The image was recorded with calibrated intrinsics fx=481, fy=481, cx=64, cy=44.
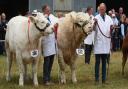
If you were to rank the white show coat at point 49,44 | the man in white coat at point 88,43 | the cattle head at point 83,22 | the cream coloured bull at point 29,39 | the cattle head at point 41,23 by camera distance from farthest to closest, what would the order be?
the man in white coat at point 88,43, the white show coat at point 49,44, the cattle head at point 83,22, the cream coloured bull at point 29,39, the cattle head at point 41,23

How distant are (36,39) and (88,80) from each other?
7.38 feet

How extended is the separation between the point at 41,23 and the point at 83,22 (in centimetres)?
114

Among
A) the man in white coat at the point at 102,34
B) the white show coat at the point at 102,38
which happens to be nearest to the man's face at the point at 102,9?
the man in white coat at the point at 102,34

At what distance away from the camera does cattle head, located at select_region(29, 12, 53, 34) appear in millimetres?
12094

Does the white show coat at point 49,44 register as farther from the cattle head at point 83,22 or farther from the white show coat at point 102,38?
the white show coat at point 102,38

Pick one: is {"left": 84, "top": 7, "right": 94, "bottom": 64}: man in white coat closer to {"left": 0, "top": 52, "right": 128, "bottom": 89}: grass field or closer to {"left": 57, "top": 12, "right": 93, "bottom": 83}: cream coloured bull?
{"left": 0, "top": 52, "right": 128, "bottom": 89}: grass field

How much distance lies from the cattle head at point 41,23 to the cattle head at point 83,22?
3.02ft

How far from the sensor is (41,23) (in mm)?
12188

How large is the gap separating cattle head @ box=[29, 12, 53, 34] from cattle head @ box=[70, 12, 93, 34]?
92 centimetres

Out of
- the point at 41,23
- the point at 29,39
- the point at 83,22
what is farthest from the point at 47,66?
the point at 83,22

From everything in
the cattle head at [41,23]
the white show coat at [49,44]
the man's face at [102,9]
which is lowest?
the white show coat at [49,44]

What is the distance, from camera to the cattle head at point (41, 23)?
12094 millimetres

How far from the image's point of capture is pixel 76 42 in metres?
12.9

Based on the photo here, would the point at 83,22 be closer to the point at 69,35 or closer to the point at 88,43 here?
the point at 69,35
